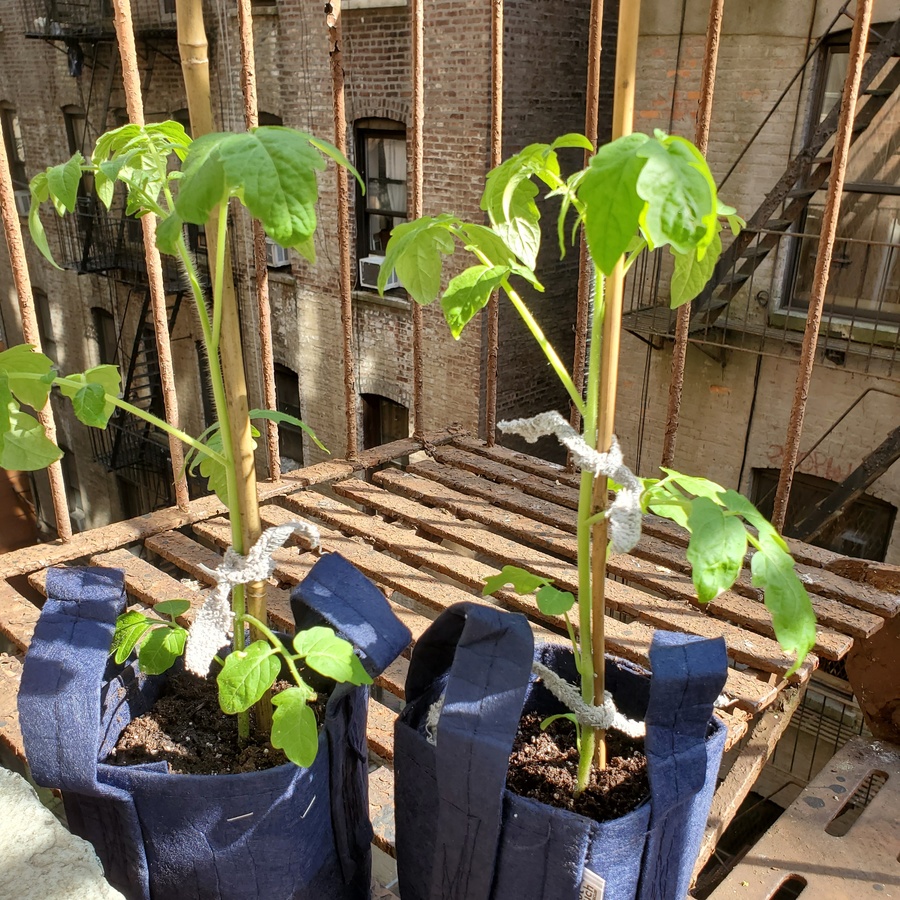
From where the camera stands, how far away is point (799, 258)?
739 cm

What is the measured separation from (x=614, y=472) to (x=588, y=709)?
378 millimetres

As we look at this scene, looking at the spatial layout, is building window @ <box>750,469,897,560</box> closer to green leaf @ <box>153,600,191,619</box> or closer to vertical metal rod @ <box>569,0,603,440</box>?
vertical metal rod @ <box>569,0,603,440</box>

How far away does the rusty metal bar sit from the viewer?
2035 millimetres

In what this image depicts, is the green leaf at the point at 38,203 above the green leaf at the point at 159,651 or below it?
above

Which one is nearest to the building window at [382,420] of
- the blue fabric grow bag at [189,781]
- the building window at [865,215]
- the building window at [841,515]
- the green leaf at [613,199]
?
the building window at [841,515]

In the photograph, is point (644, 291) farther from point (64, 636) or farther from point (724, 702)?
point (64, 636)

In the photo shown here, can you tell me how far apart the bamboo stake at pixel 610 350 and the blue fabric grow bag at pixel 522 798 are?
116 millimetres

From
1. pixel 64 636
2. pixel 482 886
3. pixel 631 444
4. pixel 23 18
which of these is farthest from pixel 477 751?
pixel 23 18

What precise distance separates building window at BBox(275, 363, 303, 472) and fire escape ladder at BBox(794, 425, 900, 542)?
20.6 ft

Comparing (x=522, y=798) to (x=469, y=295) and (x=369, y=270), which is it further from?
(x=369, y=270)

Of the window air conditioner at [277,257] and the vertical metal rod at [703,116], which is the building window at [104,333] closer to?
the window air conditioner at [277,257]

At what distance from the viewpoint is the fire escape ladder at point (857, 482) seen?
6.22 meters

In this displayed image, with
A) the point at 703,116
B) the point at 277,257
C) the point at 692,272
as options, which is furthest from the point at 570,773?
the point at 277,257

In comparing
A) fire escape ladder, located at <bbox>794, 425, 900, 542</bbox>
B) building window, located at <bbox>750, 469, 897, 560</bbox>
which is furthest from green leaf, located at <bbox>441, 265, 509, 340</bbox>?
building window, located at <bbox>750, 469, 897, 560</bbox>
